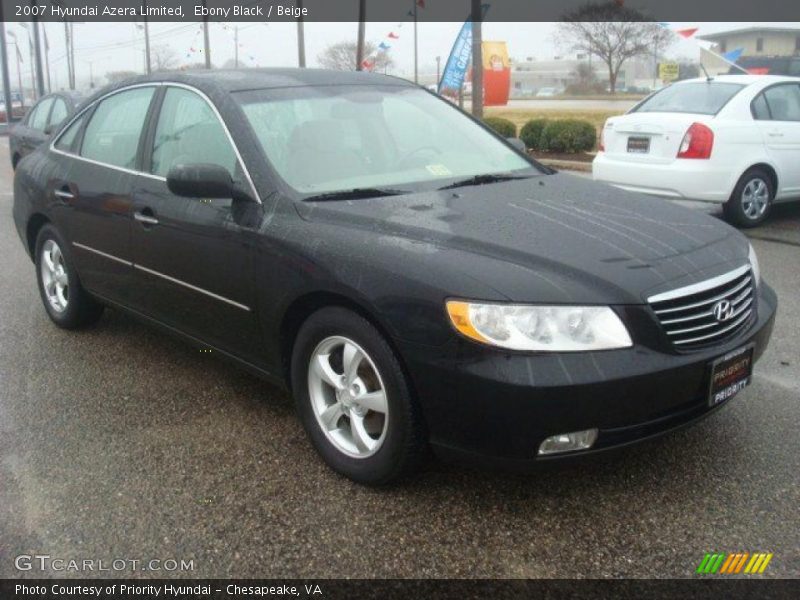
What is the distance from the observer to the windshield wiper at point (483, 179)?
3.61 meters

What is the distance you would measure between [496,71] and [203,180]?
24392 millimetres

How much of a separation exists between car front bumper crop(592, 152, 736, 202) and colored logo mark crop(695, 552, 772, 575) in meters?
5.77

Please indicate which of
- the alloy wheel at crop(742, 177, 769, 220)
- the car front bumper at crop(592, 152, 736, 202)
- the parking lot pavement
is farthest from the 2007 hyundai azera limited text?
the alloy wheel at crop(742, 177, 769, 220)

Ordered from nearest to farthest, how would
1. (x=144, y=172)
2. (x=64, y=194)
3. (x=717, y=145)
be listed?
(x=144, y=172) < (x=64, y=194) < (x=717, y=145)

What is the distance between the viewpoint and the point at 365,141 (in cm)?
374

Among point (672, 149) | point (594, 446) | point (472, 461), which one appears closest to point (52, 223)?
point (472, 461)

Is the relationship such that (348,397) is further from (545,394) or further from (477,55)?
(477,55)

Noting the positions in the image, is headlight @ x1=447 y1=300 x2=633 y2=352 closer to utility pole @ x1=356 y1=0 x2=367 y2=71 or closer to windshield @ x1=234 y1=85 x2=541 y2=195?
windshield @ x1=234 y1=85 x2=541 y2=195

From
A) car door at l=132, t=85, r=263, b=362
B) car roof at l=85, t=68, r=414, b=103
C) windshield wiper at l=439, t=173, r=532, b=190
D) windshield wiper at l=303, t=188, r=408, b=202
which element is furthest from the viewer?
car roof at l=85, t=68, r=414, b=103

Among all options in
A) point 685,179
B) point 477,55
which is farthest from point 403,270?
point 477,55

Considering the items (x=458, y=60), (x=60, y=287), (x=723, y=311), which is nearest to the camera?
(x=723, y=311)

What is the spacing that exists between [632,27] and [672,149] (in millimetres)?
50638

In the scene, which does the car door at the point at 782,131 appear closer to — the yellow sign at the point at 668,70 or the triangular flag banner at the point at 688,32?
the triangular flag banner at the point at 688,32

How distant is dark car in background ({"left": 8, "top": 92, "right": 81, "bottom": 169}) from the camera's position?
451 inches
